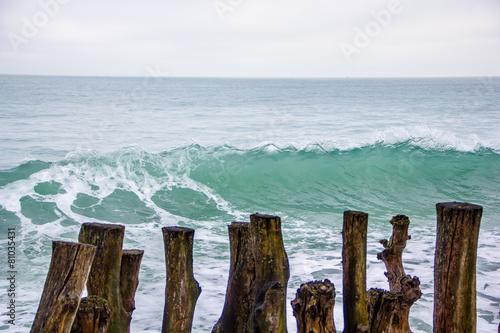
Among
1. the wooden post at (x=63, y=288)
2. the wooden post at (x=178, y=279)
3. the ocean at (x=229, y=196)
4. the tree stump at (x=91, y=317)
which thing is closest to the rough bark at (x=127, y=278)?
the wooden post at (x=178, y=279)

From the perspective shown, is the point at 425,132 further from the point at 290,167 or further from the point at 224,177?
the point at 224,177

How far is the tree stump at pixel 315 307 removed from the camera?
2963 mm

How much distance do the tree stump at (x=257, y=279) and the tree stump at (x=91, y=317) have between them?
2.96ft

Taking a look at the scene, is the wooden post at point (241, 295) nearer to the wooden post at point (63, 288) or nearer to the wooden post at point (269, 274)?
the wooden post at point (269, 274)

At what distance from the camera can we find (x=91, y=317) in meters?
2.89

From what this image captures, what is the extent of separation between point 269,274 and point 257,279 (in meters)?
0.11

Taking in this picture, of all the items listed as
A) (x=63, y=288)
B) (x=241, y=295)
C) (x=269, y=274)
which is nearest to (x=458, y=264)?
(x=269, y=274)

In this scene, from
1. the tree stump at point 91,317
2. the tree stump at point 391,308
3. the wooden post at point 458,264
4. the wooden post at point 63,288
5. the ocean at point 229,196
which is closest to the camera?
the wooden post at point 63,288

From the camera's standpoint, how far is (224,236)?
27.6 feet

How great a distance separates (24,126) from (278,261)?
2298cm

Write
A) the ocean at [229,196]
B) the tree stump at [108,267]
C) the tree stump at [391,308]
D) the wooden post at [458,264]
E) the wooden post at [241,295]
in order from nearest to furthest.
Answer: the wooden post at [458,264] < the tree stump at [108,267] < the tree stump at [391,308] < the wooden post at [241,295] < the ocean at [229,196]

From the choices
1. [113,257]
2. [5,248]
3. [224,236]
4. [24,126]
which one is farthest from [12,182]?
[24,126]

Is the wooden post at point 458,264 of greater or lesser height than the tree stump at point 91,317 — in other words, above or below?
above

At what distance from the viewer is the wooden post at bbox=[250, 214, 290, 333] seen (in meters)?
3.15
